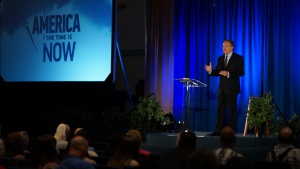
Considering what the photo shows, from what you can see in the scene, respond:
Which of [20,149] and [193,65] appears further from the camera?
[193,65]

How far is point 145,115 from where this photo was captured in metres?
10.4

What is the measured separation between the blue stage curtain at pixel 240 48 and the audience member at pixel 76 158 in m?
6.38

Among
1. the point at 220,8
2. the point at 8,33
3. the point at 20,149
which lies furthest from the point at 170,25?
the point at 20,149

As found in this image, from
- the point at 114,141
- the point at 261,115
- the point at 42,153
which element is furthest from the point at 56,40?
the point at 42,153

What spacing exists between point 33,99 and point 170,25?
3.59m

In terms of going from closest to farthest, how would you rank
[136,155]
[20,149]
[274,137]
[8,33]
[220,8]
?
[136,155] < [20,149] < [274,137] < [220,8] < [8,33]

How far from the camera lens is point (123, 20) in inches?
504

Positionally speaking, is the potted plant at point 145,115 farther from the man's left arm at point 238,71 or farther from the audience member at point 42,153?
the audience member at point 42,153

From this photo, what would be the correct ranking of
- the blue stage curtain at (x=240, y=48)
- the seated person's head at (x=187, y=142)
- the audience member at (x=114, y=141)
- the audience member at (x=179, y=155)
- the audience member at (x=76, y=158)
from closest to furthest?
the audience member at (x=76, y=158) → the audience member at (x=179, y=155) → the seated person's head at (x=187, y=142) → the audience member at (x=114, y=141) → the blue stage curtain at (x=240, y=48)

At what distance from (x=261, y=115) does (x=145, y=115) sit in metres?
2.39

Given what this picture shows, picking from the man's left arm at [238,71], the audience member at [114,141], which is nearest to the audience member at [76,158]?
the audience member at [114,141]

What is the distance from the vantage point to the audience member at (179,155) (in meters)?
4.59

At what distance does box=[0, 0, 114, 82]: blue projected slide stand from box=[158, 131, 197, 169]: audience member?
6.27 m

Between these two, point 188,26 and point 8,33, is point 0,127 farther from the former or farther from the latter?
point 188,26
